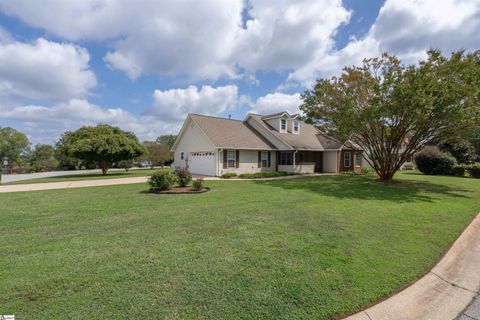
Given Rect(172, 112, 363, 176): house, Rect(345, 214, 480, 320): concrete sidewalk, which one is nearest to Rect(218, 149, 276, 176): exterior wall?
Rect(172, 112, 363, 176): house

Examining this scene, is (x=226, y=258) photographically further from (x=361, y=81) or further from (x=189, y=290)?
(x=361, y=81)

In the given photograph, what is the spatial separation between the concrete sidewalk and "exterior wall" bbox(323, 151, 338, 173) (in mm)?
20941

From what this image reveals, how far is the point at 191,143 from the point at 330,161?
14.4m

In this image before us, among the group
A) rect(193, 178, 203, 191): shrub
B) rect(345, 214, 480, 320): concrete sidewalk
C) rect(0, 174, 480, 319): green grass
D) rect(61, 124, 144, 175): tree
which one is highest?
rect(61, 124, 144, 175): tree

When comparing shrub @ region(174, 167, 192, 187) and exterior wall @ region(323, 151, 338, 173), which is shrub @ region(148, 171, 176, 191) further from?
exterior wall @ region(323, 151, 338, 173)

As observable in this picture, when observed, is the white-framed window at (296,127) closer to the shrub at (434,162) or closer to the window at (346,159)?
the window at (346,159)

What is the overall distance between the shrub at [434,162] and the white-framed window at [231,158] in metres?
18.9

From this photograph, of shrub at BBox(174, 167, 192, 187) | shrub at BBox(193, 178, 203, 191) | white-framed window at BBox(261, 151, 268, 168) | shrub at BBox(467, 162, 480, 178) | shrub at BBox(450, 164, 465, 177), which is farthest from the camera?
white-framed window at BBox(261, 151, 268, 168)

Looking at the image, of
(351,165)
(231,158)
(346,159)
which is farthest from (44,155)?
(351,165)

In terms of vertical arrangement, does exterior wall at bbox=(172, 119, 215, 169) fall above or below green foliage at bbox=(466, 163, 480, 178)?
→ above

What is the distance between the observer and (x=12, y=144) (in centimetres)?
5472

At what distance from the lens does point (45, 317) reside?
273 cm

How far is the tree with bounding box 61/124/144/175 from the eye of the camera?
72.3ft

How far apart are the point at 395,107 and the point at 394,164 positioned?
5460 millimetres
